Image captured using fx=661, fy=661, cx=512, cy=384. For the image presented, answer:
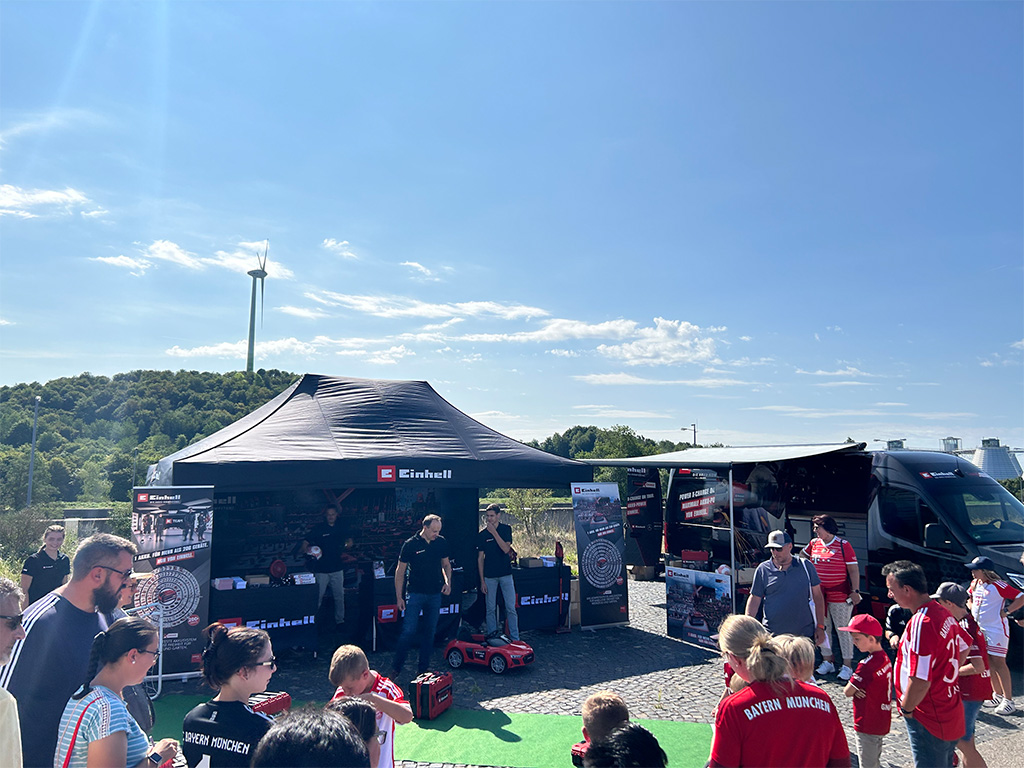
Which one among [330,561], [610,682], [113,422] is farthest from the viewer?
[113,422]

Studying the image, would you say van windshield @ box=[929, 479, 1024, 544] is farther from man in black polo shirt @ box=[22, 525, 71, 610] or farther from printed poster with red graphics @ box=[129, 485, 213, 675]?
man in black polo shirt @ box=[22, 525, 71, 610]

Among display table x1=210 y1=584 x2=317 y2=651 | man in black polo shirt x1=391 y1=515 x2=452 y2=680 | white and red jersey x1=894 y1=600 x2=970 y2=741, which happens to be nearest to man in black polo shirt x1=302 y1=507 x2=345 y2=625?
display table x1=210 y1=584 x2=317 y2=651

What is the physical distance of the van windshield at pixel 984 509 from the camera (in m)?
7.66

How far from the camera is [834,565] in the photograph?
7203mm

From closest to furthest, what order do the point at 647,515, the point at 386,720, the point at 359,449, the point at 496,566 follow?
the point at 386,720
the point at 496,566
the point at 359,449
the point at 647,515

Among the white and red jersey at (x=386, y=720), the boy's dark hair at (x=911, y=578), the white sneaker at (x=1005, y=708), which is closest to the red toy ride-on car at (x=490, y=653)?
the white and red jersey at (x=386, y=720)

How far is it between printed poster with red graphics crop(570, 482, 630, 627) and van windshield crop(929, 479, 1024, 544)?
13.4 ft

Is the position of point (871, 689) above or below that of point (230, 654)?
below

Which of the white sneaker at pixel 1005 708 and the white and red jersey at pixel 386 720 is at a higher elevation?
the white and red jersey at pixel 386 720

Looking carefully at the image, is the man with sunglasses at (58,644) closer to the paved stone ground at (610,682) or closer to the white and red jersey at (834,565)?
the paved stone ground at (610,682)

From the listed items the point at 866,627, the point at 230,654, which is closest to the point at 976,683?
the point at 866,627

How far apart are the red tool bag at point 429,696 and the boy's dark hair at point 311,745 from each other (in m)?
4.63

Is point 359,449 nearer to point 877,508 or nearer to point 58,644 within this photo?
point 58,644

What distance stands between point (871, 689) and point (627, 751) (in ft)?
7.74
